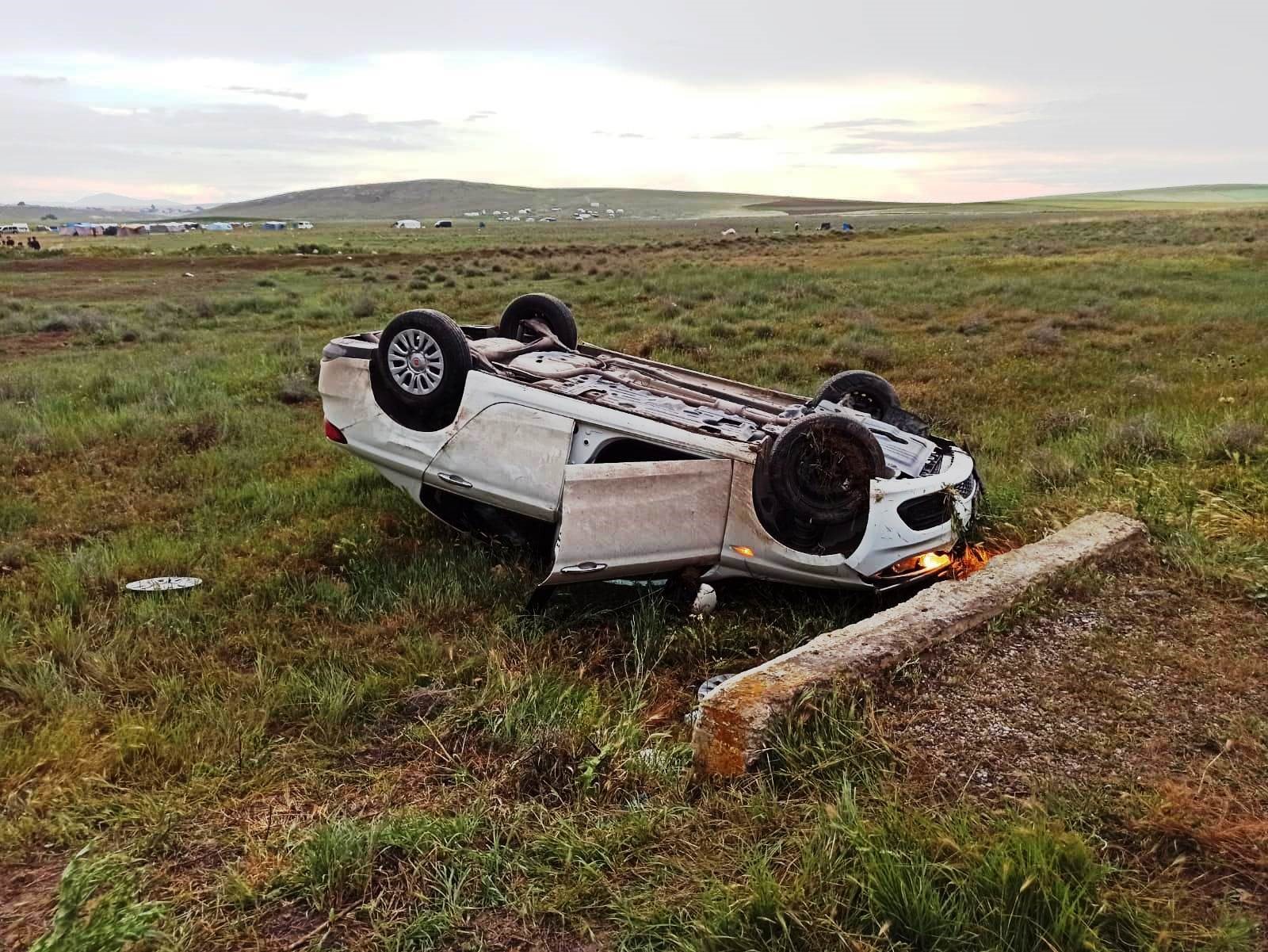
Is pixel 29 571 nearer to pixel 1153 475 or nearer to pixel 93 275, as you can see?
pixel 1153 475

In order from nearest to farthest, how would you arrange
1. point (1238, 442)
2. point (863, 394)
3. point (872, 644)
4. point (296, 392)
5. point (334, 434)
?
1. point (872, 644)
2. point (334, 434)
3. point (863, 394)
4. point (1238, 442)
5. point (296, 392)

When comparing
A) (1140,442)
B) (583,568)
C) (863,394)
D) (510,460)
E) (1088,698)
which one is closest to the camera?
(1088,698)

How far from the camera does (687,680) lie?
13.2 feet

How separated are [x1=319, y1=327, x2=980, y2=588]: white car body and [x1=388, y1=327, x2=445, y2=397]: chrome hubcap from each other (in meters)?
0.21

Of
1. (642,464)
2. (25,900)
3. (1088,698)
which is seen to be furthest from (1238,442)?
(25,900)

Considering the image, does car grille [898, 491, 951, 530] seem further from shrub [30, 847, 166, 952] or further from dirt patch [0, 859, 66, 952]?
dirt patch [0, 859, 66, 952]

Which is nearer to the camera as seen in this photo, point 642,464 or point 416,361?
point 642,464

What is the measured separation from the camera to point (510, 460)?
4625mm

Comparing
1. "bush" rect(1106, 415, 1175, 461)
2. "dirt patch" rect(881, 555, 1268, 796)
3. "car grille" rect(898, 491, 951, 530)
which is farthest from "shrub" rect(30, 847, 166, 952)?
"bush" rect(1106, 415, 1175, 461)

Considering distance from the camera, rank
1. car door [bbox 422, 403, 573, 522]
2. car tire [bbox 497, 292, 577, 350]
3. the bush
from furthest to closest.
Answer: car tire [bbox 497, 292, 577, 350], the bush, car door [bbox 422, 403, 573, 522]

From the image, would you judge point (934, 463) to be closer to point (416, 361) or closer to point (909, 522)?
point (909, 522)

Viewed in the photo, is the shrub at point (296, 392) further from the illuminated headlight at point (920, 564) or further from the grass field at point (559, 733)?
the illuminated headlight at point (920, 564)

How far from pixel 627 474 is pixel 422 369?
1584 mm

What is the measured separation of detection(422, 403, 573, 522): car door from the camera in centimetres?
450
